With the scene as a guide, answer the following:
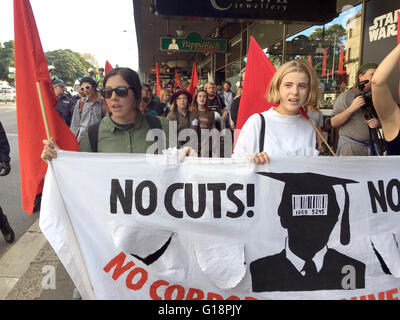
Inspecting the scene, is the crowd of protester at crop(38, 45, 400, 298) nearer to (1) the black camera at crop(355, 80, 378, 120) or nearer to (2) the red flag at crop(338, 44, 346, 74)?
(1) the black camera at crop(355, 80, 378, 120)

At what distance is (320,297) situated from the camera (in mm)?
1940

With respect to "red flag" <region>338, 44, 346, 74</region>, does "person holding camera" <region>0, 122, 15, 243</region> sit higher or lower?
lower

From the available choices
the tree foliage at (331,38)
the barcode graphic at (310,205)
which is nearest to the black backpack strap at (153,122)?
the barcode graphic at (310,205)

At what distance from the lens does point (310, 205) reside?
200cm

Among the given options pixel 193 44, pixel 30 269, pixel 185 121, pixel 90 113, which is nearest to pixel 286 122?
pixel 30 269

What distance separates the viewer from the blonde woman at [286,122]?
6.78 feet

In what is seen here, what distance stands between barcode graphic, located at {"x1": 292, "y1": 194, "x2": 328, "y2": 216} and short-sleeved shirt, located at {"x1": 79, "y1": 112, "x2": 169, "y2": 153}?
3.12 feet

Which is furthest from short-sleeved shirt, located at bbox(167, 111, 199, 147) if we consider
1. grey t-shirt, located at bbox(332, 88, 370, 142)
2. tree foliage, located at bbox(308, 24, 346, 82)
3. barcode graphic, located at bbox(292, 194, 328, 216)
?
barcode graphic, located at bbox(292, 194, 328, 216)

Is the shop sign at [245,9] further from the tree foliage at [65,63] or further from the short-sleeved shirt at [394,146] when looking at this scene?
the tree foliage at [65,63]

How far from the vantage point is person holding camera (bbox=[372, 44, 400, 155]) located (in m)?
2.01

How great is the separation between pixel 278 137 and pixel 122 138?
3.39 feet

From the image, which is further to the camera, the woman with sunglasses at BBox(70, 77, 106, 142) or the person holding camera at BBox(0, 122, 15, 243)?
the woman with sunglasses at BBox(70, 77, 106, 142)

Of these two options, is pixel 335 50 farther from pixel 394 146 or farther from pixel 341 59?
pixel 394 146
